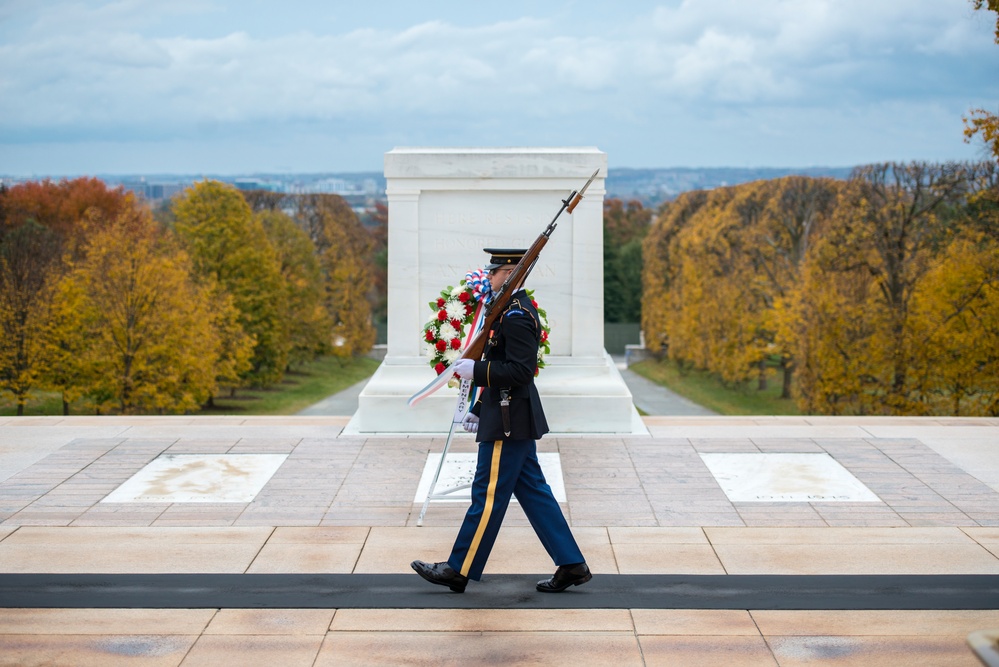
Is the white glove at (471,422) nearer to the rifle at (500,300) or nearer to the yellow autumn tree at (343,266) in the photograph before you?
the rifle at (500,300)

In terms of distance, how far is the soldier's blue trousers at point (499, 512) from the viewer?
17.6 feet

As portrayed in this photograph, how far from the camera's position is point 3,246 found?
3662 centimetres

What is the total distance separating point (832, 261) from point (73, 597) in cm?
2602

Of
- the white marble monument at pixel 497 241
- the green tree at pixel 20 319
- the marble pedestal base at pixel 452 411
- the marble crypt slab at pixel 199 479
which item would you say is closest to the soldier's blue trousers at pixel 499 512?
the marble crypt slab at pixel 199 479

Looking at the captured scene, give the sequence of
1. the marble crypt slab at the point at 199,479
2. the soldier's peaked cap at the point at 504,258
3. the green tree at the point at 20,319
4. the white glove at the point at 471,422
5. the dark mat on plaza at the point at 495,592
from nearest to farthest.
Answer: the dark mat on plaza at the point at 495,592 < the soldier's peaked cap at the point at 504,258 < the white glove at the point at 471,422 < the marble crypt slab at the point at 199,479 < the green tree at the point at 20,319

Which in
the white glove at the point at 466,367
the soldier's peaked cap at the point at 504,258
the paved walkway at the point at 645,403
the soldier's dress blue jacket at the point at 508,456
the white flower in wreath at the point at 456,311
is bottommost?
the paved walkway at the point at 645,403

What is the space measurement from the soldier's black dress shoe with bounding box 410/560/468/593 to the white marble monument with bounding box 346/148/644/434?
3.77 metres

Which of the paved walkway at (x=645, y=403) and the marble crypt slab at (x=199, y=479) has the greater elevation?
the marble crypt slab at (x=199, y=479)

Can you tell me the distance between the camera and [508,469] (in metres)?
5.41

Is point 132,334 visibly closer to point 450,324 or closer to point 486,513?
point 450,324

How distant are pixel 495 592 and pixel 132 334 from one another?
2448 cm

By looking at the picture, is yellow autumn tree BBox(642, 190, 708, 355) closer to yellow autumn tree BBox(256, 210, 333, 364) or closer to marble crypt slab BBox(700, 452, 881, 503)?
yellow autumn tree BBox(256, 210, 333, 364)

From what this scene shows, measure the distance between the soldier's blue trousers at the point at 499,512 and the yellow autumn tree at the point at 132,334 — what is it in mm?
23278

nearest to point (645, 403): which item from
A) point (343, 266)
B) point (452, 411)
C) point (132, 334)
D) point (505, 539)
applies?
point (343, 266)
